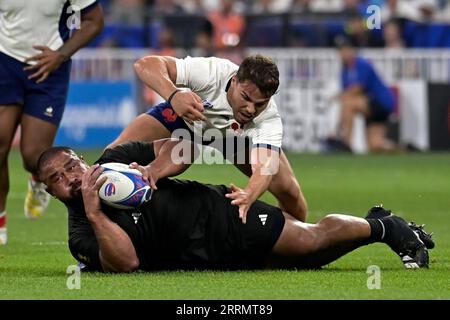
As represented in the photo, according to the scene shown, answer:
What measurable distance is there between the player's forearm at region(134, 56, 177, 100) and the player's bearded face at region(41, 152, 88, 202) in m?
0.80

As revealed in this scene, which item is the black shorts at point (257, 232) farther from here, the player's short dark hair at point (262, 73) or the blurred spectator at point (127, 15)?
the blurred spectator at point (127, 15)

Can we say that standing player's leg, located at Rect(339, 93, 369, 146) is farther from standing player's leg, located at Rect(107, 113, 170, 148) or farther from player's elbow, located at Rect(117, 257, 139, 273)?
player's elbow, located at Rect(117, 257, 139, 273)

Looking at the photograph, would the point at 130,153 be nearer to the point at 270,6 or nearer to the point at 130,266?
the point at 130,266

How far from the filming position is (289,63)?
2284 centimetres

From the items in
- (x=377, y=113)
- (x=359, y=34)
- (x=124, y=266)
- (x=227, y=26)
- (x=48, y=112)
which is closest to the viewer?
(x=124, y=266)

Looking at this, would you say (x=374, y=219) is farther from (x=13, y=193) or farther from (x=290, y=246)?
(x=13, y=193)

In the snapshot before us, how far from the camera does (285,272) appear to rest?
873cm

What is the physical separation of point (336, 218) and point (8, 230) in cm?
435

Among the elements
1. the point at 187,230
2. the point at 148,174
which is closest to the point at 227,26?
the point at 148,174

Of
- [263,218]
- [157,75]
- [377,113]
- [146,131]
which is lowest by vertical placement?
[377,113]

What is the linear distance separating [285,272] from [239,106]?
1.17m

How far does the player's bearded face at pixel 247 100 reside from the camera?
877cm

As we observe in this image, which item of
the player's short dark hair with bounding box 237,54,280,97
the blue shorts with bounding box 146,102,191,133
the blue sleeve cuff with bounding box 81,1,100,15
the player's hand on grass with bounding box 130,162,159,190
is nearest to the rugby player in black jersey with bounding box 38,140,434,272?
the player's hand on grass with bounding box 130,162,159,190

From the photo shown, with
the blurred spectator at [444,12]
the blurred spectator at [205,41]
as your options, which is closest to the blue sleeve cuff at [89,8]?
the blurred spectator at [205,41]
